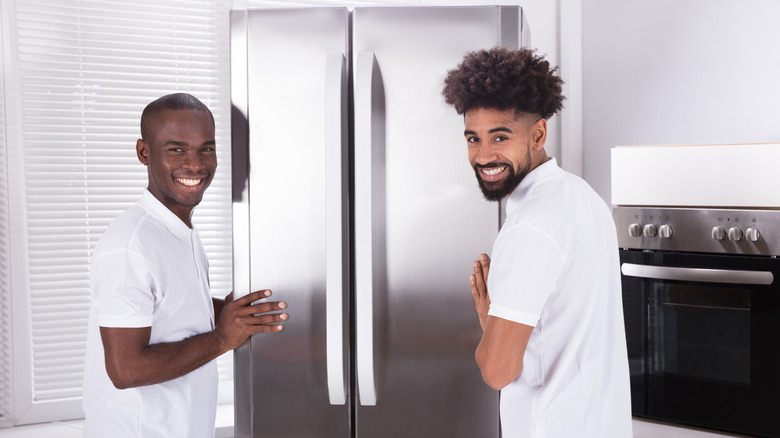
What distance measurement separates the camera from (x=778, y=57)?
1774 millimetres

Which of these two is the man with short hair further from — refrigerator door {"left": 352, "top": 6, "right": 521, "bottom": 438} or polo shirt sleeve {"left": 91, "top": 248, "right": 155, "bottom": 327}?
refrigerator door {"left": 352, "top": 6, "right": 521, "bottom": 438}

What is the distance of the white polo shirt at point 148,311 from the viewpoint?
1.01m

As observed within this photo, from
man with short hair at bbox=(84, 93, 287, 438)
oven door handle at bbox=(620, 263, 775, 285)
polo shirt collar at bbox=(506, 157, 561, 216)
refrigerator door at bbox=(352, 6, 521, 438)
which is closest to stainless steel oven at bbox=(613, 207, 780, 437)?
oven door handle at bbox=(620, 263, 775, 285)

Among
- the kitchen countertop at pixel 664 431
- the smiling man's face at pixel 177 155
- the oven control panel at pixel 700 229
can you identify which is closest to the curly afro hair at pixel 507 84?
the smiling man's face at pixel 177 155

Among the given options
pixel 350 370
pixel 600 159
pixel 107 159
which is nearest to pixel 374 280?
pixel 350 370

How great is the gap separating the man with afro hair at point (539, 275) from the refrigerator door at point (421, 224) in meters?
0.21

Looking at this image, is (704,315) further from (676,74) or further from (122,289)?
(122,289)

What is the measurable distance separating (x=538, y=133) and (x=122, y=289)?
0.73 m

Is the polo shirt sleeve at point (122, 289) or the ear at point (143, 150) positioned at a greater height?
the ear at point (143, 150)

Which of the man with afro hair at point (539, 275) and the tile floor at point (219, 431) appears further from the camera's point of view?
the tile floor at point (219, 431)

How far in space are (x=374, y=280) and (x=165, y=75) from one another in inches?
47.0

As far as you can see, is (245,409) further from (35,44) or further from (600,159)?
(600,159)

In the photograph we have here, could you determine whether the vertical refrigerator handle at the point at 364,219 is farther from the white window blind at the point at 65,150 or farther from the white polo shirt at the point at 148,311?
the white window blind at the point at 65,150

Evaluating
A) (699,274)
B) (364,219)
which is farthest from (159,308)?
(699,274)
